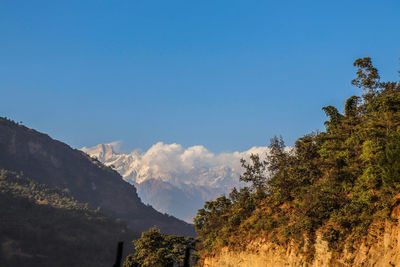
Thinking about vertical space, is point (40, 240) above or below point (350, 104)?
below

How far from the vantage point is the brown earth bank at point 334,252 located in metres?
28.9

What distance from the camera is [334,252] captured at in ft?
110

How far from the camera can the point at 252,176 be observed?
65.0 m

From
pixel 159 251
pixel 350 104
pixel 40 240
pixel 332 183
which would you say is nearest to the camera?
pixel 332 183

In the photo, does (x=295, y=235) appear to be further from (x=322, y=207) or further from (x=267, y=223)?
(x=267, y=223)

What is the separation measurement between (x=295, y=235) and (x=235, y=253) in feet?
44.9

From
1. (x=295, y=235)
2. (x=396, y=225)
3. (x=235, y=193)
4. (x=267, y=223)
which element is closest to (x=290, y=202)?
(x=267, y=223)

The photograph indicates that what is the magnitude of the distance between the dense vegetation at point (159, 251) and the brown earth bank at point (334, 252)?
637 inches

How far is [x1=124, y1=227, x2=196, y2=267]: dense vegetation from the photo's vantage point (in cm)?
6366

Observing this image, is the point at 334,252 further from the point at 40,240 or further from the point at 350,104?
the point at 40,240

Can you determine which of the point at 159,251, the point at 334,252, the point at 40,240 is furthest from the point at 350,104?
the point at 40,240

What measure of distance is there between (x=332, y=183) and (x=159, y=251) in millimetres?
34608

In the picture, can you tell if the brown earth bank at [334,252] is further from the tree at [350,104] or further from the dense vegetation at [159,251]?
the tree at [350,104]

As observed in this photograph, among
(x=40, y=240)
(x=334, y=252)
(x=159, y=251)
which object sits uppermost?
(x=334, y=252)
